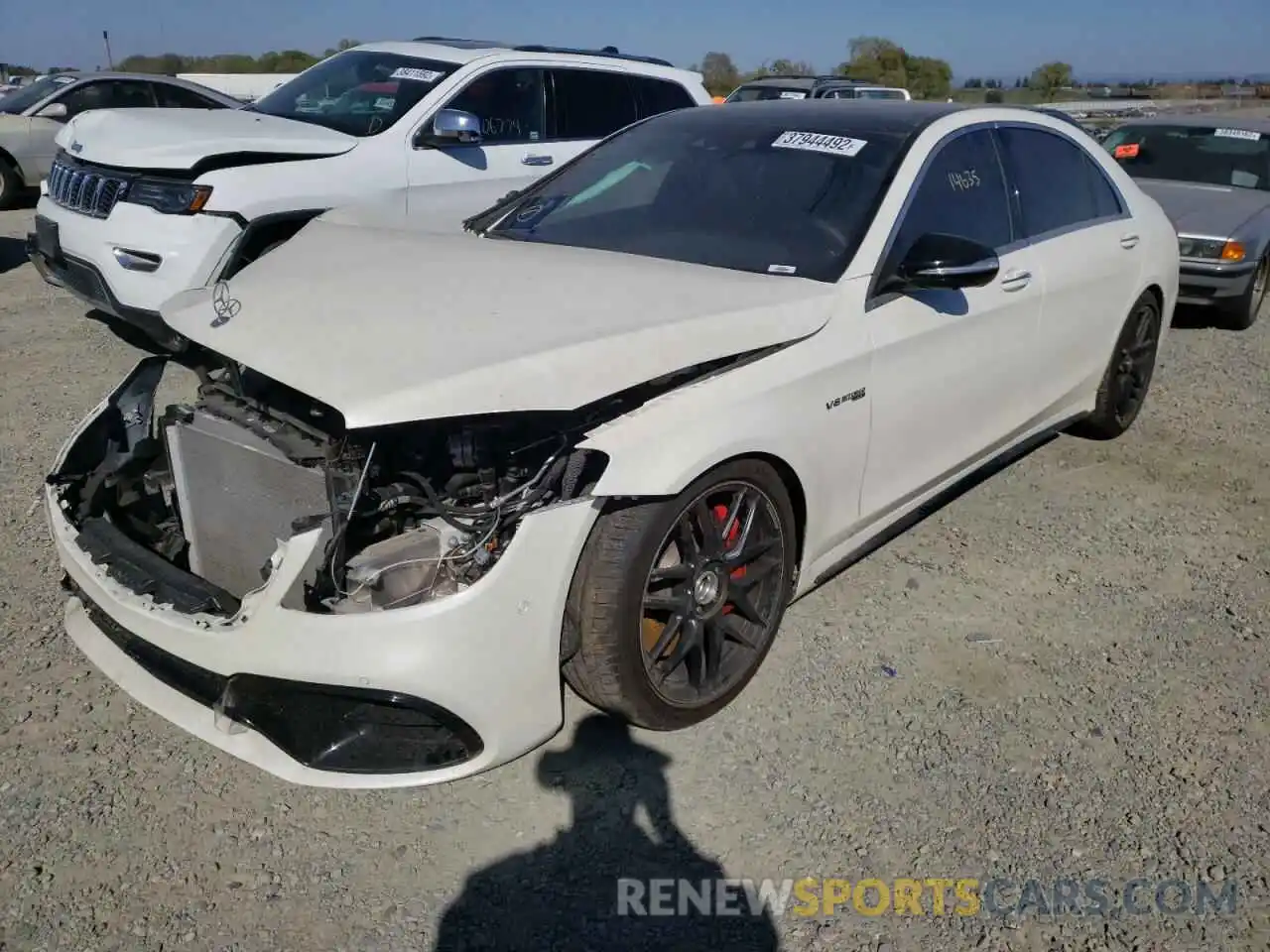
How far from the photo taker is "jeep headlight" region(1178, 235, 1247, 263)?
757 cm

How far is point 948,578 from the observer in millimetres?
3953

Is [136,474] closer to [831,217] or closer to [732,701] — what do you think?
[732,701]

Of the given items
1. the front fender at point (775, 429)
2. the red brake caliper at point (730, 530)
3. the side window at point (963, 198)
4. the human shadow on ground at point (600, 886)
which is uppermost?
the side window at point (963, 198)

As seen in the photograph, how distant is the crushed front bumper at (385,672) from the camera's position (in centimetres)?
234

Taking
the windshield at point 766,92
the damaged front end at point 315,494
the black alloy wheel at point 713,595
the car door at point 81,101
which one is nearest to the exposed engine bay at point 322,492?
the damaged front end at point 315,494

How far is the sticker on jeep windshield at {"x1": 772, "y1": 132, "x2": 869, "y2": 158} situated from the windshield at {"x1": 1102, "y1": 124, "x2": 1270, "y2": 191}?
6.36 meters

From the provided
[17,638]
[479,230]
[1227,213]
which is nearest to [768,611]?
[479,230]

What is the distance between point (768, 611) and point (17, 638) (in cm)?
237

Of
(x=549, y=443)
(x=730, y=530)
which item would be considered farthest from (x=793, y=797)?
(x=549, y=443)

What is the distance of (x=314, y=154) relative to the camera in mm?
6035

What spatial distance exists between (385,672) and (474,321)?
906mm

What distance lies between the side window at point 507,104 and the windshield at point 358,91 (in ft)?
0.71

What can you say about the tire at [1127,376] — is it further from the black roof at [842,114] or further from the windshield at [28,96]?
the windshield at [28,96]

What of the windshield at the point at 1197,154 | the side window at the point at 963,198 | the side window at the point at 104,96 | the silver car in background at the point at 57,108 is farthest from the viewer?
the side window at the point at 104,96
